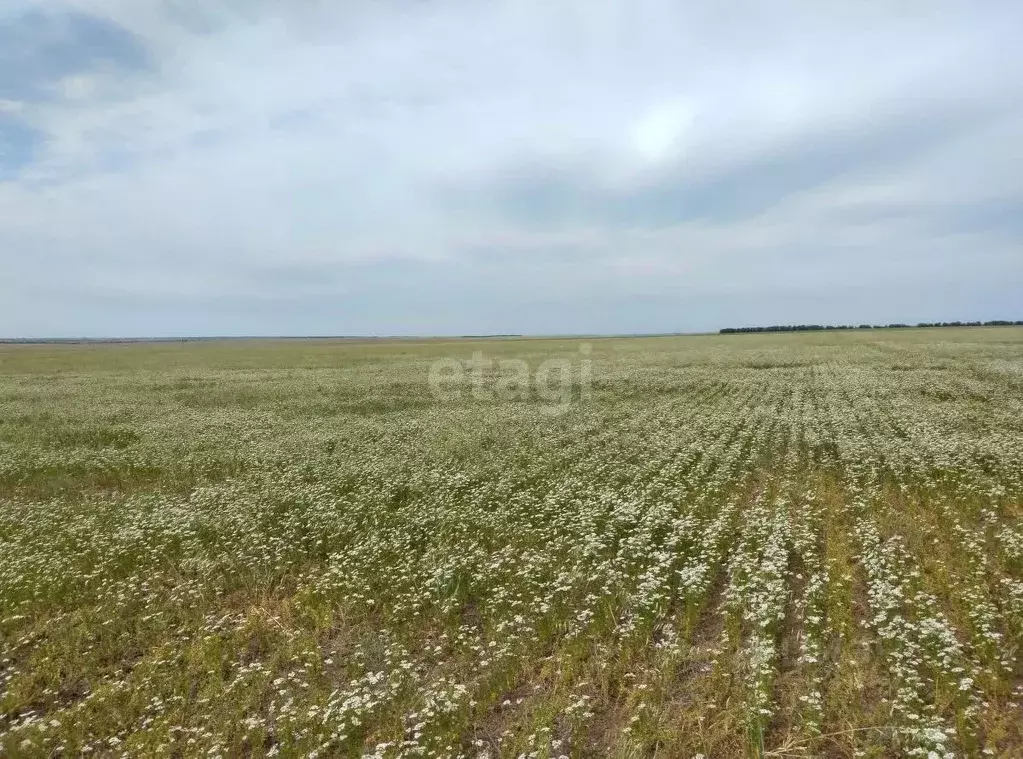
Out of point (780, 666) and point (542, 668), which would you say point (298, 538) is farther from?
point (780, 666)

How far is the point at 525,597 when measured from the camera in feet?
31.6

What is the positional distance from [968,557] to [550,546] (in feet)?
23.3

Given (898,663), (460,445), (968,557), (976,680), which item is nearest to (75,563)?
(460,445)

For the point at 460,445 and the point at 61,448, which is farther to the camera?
the point at 61,448

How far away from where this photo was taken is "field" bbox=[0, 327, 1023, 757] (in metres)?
6.57

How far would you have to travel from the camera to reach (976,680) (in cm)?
668

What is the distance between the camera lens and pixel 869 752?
5797mm

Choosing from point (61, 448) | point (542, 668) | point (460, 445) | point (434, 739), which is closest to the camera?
point (434, 739)

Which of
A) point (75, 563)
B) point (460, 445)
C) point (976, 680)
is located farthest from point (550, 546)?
point (460, 445)

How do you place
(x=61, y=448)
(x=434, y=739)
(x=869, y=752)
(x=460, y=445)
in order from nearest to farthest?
(x=869, y=752)
(x=434, y=739)
(x=460, y=445)
(x=61, y=448)

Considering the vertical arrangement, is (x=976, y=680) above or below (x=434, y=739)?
above

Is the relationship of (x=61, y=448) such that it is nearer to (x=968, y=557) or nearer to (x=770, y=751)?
(x=770, y=751)

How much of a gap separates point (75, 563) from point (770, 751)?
1242cm

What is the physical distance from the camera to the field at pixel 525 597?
6.57m
